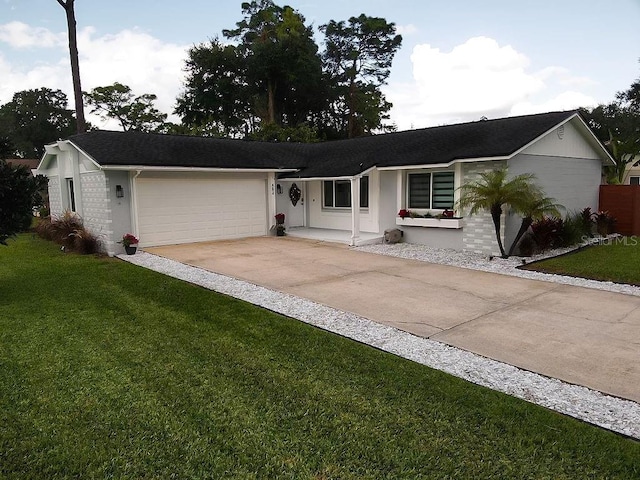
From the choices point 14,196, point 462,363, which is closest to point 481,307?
point 462,363

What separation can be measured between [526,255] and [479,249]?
1.15 metres

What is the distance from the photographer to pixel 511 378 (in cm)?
440

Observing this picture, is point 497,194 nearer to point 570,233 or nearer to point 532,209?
point 532,209

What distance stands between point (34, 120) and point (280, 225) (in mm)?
47400

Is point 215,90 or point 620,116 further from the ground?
point 215,90

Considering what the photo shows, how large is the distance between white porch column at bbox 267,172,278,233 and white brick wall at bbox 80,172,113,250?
5418 millimetres

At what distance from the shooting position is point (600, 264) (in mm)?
10062

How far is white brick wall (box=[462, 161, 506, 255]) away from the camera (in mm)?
11320

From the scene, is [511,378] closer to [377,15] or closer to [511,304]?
[511,304]

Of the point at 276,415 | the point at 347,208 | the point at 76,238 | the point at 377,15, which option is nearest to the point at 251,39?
the point at 377,15

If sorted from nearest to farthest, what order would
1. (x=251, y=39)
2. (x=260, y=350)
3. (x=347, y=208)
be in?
(x=260, y=350) → (x=347, y=208) → (x=251, y=39)

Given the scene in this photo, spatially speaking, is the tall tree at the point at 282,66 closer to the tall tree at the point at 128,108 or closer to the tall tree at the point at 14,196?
the tall tree at the point at 128,108

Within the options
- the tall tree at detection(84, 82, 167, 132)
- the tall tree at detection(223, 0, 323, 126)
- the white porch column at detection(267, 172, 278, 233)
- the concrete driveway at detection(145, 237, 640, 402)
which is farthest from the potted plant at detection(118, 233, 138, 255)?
the tall tree at detection(84, 82, 167, 132)

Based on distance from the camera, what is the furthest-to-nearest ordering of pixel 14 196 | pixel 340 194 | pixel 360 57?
pixel 360 57 → pixel 340 194 → pixel 14 196
